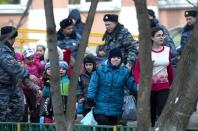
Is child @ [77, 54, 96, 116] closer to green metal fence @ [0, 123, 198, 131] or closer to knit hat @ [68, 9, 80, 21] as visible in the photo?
green metal fence @ [0, 123, 198, 131]

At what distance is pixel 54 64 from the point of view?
6.30 meters

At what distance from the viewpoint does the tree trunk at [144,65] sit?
6.36 meters

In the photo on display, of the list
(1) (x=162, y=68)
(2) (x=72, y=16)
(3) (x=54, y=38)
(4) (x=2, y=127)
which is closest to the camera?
(3) (x=54, y=38)

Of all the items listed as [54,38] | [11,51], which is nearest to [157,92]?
[11,51]

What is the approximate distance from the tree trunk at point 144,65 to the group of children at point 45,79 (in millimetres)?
3513

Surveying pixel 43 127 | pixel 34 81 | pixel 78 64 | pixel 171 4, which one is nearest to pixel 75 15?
pixel 34 81

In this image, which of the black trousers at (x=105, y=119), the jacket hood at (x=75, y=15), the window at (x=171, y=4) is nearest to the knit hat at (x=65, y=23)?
the jacket hood at (x=75, y=15)

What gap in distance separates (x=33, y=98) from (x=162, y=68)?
98.5 inches

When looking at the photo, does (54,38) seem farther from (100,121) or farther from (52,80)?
(100,121)

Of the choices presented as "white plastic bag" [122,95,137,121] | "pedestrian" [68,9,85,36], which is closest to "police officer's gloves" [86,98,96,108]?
"white plastic bag" [122,95,137,121]

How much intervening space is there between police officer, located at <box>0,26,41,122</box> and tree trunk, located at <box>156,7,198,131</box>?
13.8ft

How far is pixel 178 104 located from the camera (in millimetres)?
6902

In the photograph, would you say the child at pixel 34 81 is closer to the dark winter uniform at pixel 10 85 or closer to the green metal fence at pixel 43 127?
the dark winter uniform at pixel 10 85

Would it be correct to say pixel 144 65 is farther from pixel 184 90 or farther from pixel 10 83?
pixel 10 83
